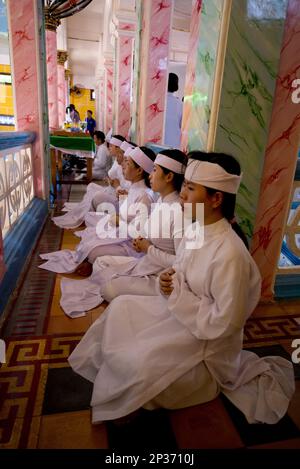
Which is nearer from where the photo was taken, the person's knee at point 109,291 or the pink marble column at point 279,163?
the pink marble column at point 279,163

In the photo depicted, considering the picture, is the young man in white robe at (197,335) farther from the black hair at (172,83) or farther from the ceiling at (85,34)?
the ceiling at (85,34)

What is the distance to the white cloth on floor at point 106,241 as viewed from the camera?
3.10 m

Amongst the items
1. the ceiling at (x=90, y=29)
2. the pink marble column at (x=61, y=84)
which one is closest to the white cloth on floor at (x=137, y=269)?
the ceiling at (x=90, y=29)

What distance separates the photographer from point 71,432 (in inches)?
58.8

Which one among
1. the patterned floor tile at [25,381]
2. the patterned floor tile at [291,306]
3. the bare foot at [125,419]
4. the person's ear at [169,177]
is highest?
the person's ear at [169,177]

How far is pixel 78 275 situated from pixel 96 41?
44.7 ft

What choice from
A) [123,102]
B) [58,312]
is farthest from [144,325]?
[123,102]

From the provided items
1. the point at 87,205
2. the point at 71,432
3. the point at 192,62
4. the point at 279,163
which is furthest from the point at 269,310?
the point at 87,205

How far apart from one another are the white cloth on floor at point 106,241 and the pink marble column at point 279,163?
3.40 feet

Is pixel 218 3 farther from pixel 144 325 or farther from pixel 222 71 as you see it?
pixel 144 325

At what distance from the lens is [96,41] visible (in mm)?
13719

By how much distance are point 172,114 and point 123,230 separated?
2.88 m

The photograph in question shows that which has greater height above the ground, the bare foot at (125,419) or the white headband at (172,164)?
the white headband at (172,164)

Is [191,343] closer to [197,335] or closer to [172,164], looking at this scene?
[197,335]
